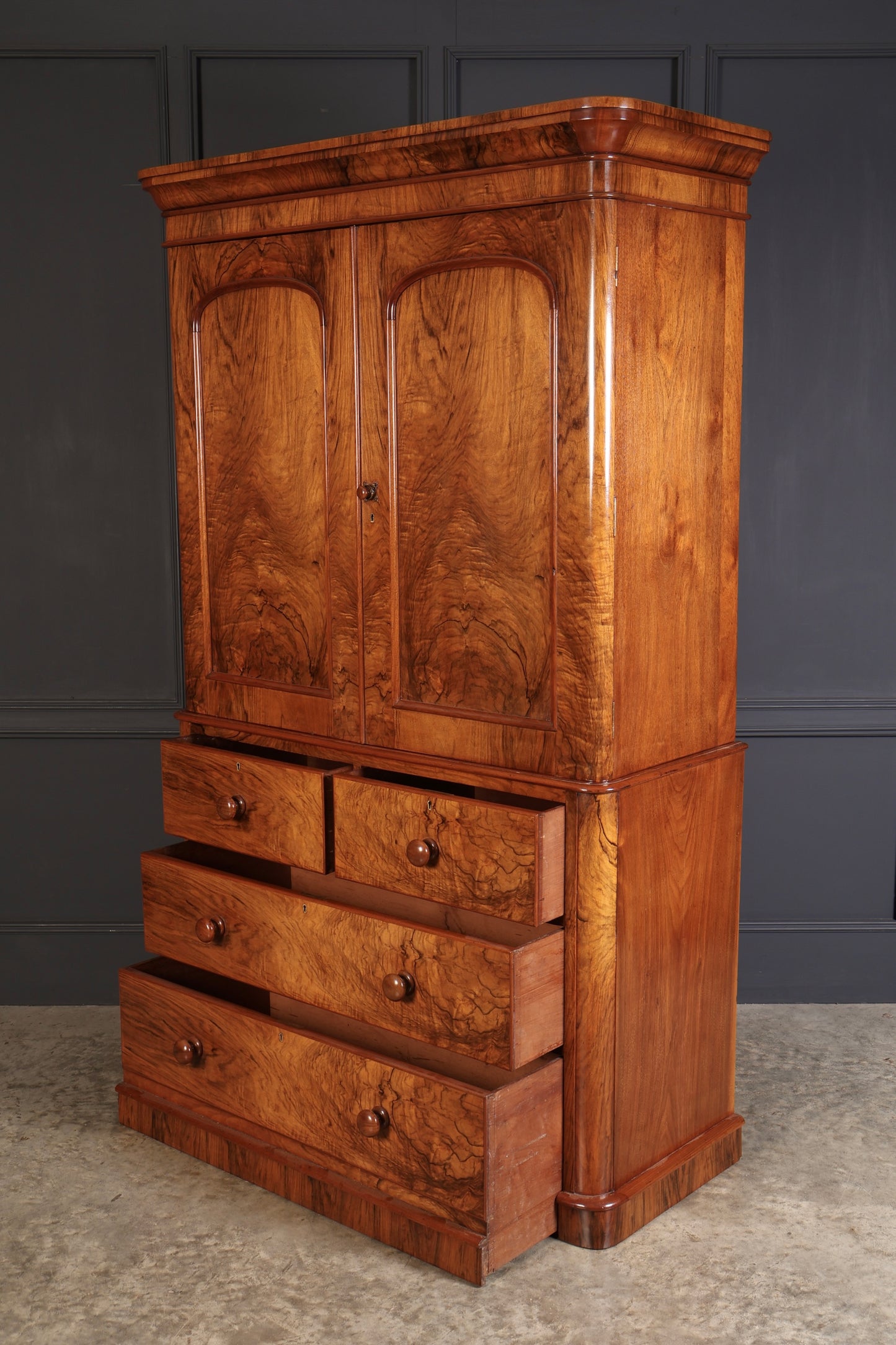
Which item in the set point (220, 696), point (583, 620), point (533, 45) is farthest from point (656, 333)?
point (533, 45)

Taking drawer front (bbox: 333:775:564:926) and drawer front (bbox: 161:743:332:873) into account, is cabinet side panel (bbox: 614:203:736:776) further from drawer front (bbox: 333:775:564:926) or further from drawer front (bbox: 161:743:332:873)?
drawer front (bbox: 161:743:332:873)

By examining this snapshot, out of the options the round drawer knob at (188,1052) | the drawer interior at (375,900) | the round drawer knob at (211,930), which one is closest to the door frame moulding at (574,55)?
the drawer interior at (375,900)

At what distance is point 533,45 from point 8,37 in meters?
1.28

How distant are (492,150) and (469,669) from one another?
857 millimetres

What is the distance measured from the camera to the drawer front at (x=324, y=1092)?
2.17 meters

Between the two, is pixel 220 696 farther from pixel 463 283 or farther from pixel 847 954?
pixel 847 954

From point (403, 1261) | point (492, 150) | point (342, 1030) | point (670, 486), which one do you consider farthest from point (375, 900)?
point (492, 150)

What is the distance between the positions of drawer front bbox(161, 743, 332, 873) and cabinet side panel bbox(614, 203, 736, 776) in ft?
2.01

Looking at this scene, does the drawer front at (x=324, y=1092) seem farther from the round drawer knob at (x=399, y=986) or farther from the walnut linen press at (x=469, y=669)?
the round drawer knob at (x=399, y=986)

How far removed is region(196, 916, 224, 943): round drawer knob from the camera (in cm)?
256

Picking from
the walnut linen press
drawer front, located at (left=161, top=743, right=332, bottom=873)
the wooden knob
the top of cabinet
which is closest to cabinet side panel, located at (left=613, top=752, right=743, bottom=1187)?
the walnut linen press

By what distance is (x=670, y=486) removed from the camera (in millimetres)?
2244

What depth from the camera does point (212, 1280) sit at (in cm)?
222

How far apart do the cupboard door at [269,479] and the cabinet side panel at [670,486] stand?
0.53m
